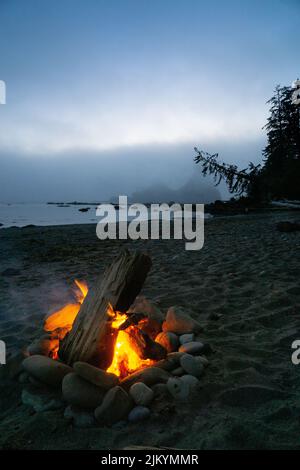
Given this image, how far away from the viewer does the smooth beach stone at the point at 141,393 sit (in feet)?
7.63

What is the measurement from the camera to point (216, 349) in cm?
316

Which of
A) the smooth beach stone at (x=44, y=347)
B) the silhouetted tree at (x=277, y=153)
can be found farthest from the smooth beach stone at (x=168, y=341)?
the silhouetted tree at (x=277, y=153)

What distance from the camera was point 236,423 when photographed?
2.06m

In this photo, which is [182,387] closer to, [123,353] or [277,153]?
[123,353]

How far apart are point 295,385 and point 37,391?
231cm

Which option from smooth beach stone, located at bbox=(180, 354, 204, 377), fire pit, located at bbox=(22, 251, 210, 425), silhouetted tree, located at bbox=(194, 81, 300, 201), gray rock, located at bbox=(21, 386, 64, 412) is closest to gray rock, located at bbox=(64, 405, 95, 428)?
fire pit, located at bbox=(22, 251, 210, 425)

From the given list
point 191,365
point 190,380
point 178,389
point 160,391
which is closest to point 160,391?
point 160,391

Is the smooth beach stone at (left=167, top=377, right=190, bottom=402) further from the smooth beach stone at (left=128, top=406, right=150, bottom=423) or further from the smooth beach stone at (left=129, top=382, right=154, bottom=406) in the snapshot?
the smooth beach stone at (left=128, top=406, right=150, bottom=423)

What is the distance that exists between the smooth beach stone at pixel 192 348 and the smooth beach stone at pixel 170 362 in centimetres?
18
